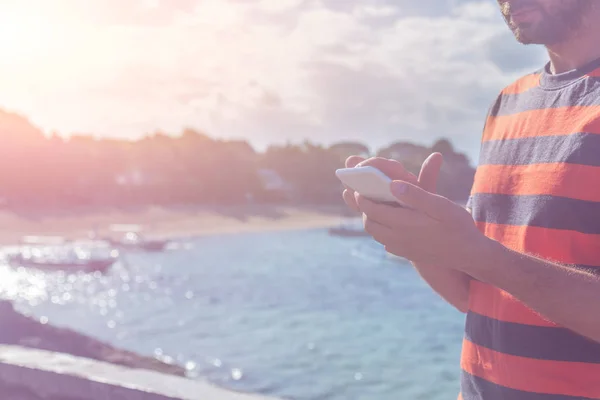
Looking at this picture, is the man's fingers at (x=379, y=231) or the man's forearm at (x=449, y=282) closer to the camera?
the man's fingers at (x=379, y=231)

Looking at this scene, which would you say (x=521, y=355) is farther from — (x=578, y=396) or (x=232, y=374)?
(x=232, y=374)

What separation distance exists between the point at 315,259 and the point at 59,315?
1652 cm

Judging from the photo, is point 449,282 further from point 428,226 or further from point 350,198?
point 428,226

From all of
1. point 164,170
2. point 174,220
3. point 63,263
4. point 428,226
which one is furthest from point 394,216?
point 164,170

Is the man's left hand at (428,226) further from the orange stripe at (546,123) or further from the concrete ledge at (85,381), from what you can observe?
the concrete ledge at (85,381)

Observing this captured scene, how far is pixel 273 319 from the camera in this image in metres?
15.8

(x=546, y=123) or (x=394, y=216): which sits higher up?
(x=546, y=123)

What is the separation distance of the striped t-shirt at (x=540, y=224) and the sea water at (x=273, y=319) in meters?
7.35

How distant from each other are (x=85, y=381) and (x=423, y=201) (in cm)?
208

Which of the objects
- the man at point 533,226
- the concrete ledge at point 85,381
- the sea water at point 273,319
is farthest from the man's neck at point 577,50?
the sea water at point 273,319

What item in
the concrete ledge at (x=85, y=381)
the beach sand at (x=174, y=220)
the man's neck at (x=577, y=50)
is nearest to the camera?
the man's neck at (x=577, y=50)

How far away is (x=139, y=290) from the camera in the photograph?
20.0m

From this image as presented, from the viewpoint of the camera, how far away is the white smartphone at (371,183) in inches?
40.6

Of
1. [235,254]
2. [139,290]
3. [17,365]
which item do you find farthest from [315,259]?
[17,365]
